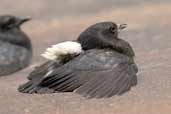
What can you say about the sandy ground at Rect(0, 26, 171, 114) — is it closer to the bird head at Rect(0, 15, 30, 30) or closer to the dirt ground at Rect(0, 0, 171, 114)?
Answer: the dirt ground at Rect(0, 0, 171, 114)

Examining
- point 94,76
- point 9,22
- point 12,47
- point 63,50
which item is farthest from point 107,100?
point 9,22

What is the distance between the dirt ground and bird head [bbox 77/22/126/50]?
1.36 ft

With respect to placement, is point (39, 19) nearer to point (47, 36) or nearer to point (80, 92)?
point (47, 36)

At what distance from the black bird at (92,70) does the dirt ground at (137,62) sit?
0.08 meters

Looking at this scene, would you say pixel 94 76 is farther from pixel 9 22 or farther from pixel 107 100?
pixel 9 22

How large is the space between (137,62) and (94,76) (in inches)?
58.8

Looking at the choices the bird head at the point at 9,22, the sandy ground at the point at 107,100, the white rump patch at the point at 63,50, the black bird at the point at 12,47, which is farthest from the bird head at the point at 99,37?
the bird head at the point at 9,22

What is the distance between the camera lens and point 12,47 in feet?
25.8

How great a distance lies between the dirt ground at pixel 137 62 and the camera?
5.84m

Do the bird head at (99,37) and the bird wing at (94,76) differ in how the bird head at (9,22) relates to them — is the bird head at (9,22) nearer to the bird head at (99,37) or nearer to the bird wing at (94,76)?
the bird head at (99,37)

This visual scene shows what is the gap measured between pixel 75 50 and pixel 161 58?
4.43 feet

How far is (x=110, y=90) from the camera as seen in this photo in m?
6.15

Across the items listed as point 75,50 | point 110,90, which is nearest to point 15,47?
point 75,50

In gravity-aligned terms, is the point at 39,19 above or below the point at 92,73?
below
